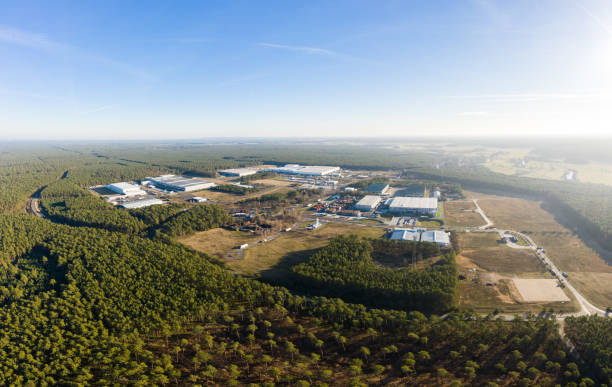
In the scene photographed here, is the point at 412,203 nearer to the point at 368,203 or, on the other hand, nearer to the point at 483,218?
the point at 368,203

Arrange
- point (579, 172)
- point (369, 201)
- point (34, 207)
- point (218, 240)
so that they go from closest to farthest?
point (218, 240), point (369, 201), point (34, 207), point (579, 172)

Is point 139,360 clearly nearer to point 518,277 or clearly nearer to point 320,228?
point 320,228

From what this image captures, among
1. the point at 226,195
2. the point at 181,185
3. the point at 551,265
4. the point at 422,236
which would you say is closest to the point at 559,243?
the point at 551,265

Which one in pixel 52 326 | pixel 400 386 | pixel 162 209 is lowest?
pixel 400 386

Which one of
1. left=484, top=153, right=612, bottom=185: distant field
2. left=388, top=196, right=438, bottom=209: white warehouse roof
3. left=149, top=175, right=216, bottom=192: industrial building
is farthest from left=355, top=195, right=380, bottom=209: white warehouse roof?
left=484, top=153, right=612, bottom=185: distant field

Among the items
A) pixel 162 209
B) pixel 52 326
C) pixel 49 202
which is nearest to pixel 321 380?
pixel 52 326

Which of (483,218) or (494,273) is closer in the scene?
(494,273)

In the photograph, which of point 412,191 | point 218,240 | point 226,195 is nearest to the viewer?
point 218,240
